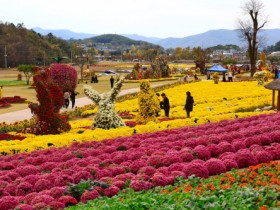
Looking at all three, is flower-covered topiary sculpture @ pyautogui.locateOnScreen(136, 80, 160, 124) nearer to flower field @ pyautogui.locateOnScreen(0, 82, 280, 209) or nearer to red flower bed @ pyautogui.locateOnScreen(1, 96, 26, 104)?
flower field @ pyautogui.locateOnScreen(0, 82, 280, 209)

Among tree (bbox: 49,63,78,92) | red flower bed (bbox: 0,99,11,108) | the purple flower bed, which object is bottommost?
red flower bed (bbox: 0,99,11,108)

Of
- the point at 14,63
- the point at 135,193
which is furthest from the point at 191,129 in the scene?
the point at 14,63

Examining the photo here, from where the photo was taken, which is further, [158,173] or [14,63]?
[14,63]

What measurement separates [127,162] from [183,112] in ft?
52.6

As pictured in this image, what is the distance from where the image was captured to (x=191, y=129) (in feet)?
59.9

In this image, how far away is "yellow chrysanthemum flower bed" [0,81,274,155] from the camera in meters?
18.1

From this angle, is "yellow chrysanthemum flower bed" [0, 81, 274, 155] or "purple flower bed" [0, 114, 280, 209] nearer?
"purple flower bed" [0, 114, 280, 209]

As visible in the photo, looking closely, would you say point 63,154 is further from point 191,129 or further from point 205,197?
point 205,197

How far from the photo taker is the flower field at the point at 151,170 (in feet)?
28.4

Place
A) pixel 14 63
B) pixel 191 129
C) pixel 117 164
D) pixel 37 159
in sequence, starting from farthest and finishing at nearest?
pixel 14 63 < pixel 191 129 < pixel 37 159 < pixel 117 164

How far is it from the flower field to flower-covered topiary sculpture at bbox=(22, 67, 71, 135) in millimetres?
3009

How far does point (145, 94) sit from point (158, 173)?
12581 millimetres

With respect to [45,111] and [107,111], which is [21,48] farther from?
[107,111]

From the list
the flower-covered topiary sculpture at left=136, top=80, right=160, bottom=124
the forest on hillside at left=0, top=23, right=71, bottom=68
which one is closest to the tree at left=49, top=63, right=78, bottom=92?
the flower-covered topiary sculpture at left=136, top=80, right=160, bottom=124
